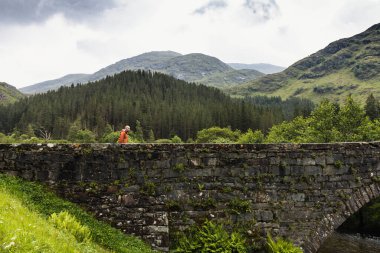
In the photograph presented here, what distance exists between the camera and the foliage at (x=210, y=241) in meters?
11.7

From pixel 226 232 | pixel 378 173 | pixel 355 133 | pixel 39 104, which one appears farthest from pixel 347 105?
pixel 39 104

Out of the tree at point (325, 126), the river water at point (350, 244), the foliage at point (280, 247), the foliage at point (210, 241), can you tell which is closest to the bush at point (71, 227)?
the foliage at point (210, 241)

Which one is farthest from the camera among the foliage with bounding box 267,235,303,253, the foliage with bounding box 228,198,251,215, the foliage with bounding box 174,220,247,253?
the foliage with bounding box 228,198,251,215

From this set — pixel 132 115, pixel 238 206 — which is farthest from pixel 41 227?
pixel 132 115

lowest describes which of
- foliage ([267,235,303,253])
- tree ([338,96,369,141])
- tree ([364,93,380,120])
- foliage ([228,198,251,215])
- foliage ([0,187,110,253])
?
foliage ([267,235,303,253])

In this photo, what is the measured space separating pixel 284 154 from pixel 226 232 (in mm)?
3715

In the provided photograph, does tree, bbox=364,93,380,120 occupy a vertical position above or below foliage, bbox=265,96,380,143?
above

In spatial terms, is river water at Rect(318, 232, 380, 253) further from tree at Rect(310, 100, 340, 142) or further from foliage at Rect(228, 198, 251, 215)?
foliage at Rect(228, 198, 251, 215)

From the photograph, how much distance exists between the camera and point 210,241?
11.8 meters

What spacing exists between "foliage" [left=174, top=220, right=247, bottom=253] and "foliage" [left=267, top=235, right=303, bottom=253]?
38.6 inches

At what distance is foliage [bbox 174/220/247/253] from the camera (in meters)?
11.7

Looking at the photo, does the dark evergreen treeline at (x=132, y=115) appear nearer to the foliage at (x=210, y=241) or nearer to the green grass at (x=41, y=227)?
the foliage at (x=210, y=241)

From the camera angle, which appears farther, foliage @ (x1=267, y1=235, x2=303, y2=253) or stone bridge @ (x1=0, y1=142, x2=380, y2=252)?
foliage @ (x1=267, y1=235, x2=303, y2=253)

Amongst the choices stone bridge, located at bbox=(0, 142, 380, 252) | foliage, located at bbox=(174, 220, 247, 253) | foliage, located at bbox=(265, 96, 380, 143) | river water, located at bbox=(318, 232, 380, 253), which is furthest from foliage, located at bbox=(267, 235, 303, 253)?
foliage, located at bbox=(265, 96, 380, 143)
